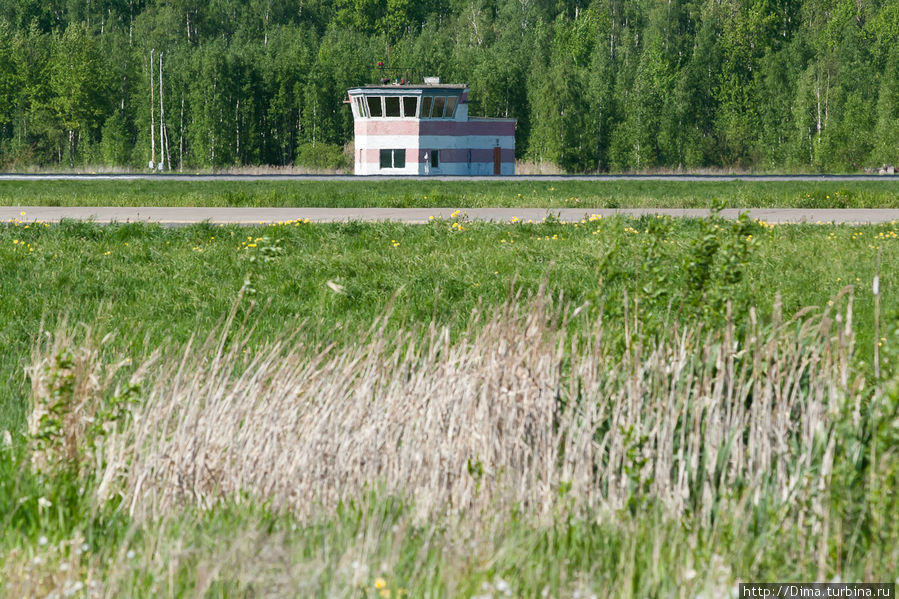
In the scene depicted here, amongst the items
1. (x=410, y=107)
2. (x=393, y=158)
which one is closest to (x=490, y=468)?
(x=393, y=158)

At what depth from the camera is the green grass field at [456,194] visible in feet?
94.5

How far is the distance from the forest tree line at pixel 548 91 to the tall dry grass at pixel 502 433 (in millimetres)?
69126

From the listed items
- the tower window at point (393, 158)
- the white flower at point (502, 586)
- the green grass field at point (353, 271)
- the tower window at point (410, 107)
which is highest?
the tower window at point (410, 107)

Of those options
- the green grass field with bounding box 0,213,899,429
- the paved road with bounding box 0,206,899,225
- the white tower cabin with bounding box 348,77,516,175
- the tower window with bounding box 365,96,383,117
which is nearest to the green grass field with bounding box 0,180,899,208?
the paved road with bounding box 0,206,899,225

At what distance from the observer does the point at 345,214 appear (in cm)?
2470

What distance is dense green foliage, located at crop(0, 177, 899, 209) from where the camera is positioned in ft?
94.4

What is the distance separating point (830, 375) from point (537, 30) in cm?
9452

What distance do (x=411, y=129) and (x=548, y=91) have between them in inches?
890

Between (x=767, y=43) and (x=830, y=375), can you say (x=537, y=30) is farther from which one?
(x=830, y=375)

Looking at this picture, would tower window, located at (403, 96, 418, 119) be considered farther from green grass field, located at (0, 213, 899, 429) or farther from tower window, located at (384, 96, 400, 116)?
green grass field, located at (0, 213, 899, 429)

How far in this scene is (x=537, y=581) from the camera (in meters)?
4.27

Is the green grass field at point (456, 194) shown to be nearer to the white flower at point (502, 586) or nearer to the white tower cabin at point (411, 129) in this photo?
the white tower cabin at point (411, 129)

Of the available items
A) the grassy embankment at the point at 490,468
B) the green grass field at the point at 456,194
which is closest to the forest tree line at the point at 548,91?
the green grass field at the point at 456,194

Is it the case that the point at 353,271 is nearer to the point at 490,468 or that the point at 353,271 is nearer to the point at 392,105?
the point at 490,468
